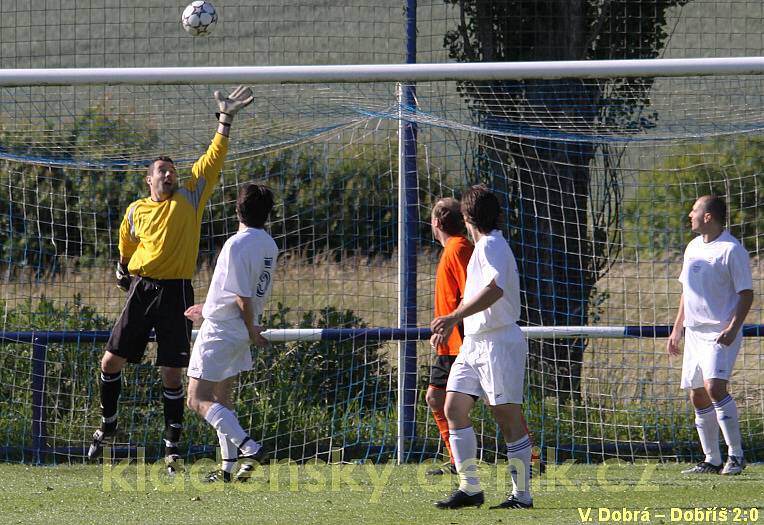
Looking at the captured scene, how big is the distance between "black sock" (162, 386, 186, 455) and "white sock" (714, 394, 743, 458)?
10.7 ft

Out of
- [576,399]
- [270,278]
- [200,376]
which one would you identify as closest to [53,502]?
[200,376]

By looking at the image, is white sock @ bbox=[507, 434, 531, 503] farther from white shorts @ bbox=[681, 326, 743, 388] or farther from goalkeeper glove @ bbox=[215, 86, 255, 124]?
goalkeeper glove @ bbox=[215, 86, 255, 124]

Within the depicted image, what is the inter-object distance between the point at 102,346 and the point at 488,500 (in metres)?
3.58

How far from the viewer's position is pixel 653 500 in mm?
6078

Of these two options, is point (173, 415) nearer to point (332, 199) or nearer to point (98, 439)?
point (98, 439)

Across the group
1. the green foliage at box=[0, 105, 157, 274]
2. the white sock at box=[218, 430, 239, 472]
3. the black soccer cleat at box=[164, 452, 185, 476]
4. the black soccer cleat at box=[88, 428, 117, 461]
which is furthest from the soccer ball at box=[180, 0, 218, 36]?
the white sock at box=[218, 430, 239, 472]

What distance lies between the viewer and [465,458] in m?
5.77

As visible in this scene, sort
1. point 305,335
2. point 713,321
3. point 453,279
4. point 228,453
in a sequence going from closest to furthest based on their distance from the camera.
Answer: point 228,453, point 453,279, point 713,321, point 305,335

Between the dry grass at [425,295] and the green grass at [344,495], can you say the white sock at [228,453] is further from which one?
the dry grass at [425,295]

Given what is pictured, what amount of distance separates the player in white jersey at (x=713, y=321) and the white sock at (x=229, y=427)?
2.79m

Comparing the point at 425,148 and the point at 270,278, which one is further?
the point at 425,148

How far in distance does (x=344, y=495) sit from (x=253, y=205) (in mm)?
1666

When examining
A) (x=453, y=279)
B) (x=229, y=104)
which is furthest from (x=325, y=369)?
(x=229, y=104)

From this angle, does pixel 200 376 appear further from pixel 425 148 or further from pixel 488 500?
pixel 425 148
